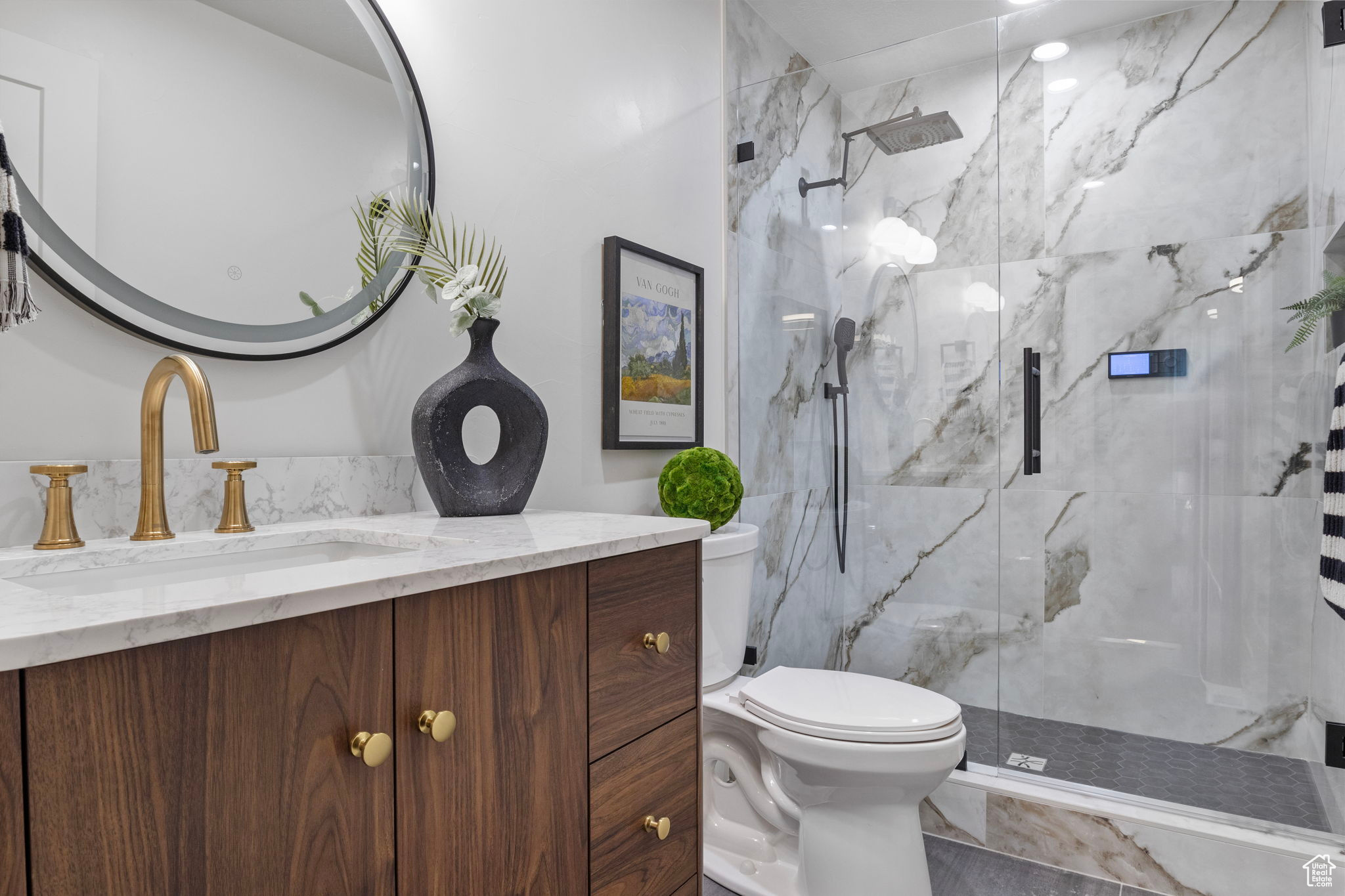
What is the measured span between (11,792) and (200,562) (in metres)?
0.49

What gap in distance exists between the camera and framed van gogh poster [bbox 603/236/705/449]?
1.82 meters

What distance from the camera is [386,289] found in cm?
127

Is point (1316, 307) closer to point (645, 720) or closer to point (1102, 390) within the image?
point (1102, 390)

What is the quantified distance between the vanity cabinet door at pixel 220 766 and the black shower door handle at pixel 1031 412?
2.03 meters

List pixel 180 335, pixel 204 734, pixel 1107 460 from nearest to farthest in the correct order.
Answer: pixel 204 734 → pixel 180 335 → pixel 1107 460

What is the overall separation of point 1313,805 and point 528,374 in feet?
6.80

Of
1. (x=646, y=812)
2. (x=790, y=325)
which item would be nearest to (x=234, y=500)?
(x=646, y=812)

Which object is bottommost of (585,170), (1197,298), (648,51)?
(1197,298)

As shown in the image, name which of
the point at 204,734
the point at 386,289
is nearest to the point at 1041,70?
the point at 386,289

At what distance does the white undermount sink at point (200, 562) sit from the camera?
0.81m

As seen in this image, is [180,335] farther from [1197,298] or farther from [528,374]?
[1197,298]

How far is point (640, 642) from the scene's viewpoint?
0.99 meters

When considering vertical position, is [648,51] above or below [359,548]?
above

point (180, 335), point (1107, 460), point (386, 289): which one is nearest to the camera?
point (180, 335)
